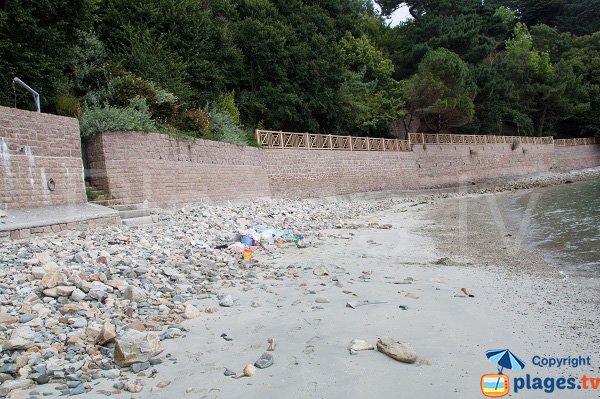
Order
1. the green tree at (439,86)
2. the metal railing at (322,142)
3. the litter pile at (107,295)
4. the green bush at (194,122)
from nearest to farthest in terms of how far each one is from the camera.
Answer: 1. the litter pile at (107,295)
2. the green bush at (194,122)
3. the metal railing at (322,142)
4. the green tree at (439,86)

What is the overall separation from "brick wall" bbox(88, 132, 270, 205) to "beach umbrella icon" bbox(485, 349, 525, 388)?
8667mm

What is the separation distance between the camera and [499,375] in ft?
9.49

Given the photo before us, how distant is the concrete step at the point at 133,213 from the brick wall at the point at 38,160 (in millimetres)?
823

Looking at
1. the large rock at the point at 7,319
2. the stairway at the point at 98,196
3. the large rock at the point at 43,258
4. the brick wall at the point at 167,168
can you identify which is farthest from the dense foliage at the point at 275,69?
the large rock at the point at 7,319

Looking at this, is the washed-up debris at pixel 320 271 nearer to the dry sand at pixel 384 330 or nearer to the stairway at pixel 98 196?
the dry sand at pixel 384 330

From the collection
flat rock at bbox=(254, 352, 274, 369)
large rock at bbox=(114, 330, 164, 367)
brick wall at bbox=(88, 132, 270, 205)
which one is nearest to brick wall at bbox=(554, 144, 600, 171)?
brick wall at bbox=(88, 132, 270, 205)

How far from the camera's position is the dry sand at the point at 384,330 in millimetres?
2816

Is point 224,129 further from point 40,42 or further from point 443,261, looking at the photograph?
point 443,261

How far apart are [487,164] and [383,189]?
15.9m

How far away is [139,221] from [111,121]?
2717mm

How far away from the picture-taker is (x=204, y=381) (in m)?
2.91

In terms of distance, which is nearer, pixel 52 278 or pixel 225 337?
pixel 225 337

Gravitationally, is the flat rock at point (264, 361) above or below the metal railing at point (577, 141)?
below

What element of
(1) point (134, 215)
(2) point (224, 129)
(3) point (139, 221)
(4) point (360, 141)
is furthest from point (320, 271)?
(4) point (360, 141)
